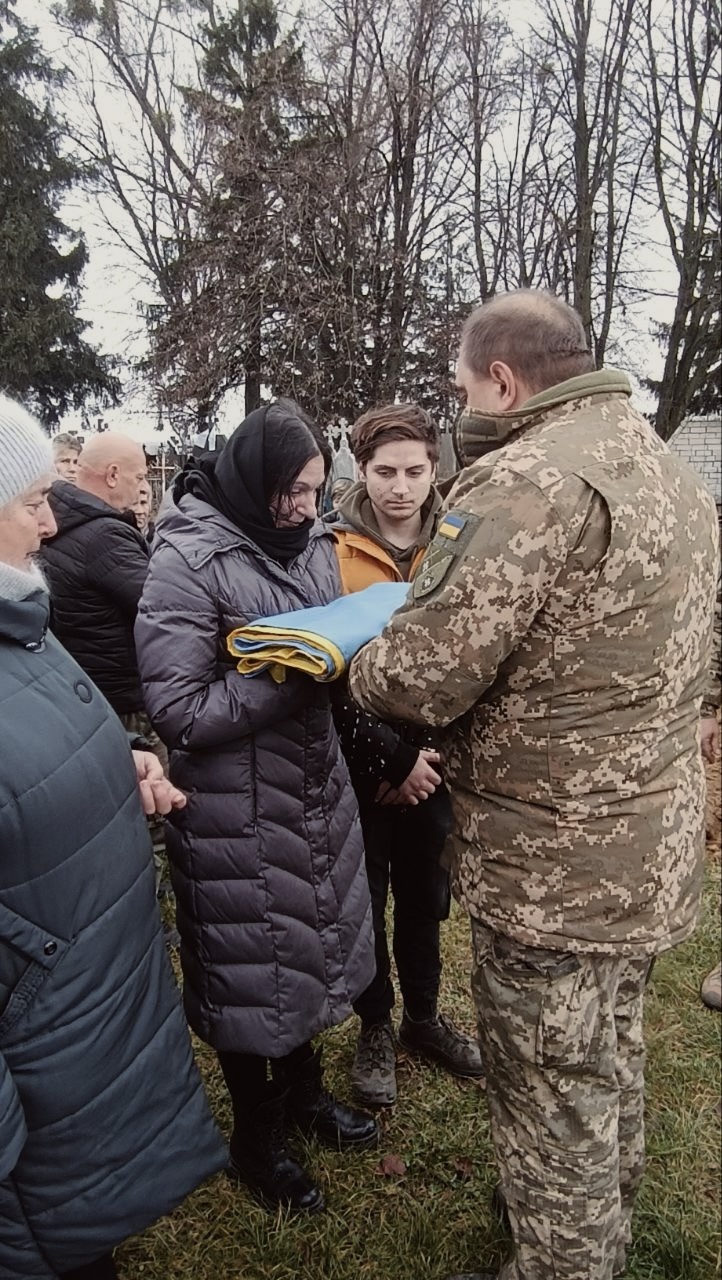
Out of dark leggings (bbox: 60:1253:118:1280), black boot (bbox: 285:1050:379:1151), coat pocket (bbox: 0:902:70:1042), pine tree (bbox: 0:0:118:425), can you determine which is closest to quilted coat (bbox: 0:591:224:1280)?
coat pocket (bbox: 0:902:70:1042)

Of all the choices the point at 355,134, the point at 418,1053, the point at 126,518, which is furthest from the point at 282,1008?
the point at 355,134

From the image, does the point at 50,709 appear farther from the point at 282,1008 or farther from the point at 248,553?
the point at 282,1008

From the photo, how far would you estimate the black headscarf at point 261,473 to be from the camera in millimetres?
1756

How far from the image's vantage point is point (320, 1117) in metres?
2.35

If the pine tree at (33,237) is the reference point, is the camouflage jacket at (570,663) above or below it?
below

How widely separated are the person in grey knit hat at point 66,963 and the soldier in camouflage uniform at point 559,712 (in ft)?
1.68

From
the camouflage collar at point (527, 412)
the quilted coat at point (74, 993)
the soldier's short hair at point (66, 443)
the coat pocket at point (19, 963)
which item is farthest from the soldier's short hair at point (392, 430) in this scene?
the soldier's short hair at point (66, 443)

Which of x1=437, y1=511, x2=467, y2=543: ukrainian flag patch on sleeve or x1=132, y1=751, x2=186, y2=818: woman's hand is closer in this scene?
x1=437, y1=511, x2=467, y2=543: ukrainian flag patch on sleeve

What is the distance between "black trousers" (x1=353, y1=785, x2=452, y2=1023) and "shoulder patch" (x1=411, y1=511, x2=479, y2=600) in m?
1.11

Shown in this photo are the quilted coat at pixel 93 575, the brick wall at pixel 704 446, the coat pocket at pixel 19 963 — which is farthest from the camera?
the brick wall at pixel 704 446

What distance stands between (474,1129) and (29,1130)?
1599 millimetres

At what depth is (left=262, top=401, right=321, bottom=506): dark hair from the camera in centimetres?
175

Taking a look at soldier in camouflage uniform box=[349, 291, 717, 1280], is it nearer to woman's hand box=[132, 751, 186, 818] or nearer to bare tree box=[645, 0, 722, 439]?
woman's hand box=[132, 751, 186, 818]

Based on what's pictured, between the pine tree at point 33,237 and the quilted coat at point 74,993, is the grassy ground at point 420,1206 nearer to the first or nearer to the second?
the quilted coat at point 74,993
